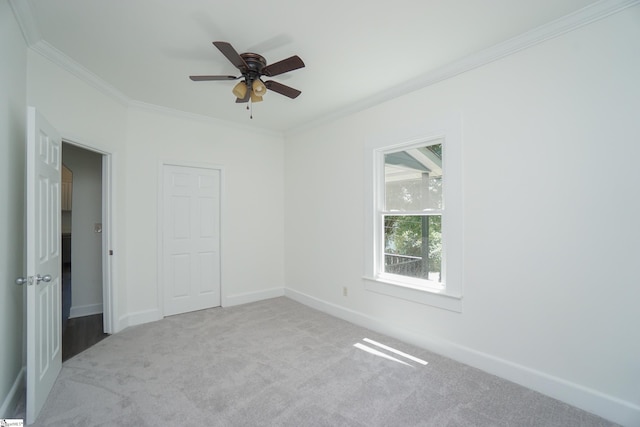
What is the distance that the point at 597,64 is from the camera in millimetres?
1964

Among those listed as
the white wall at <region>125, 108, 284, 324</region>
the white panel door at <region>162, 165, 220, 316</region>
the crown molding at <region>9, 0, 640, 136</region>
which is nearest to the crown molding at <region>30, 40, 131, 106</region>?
the crown molding at <region>9, 0, 640, 136</region>

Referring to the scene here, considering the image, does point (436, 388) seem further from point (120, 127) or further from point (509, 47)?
point (120, 127)

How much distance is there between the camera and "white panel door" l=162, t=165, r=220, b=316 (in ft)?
12.6

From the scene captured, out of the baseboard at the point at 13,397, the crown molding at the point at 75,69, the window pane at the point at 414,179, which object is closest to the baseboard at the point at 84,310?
the baseboard at the point at 13,397

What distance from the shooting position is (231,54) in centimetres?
200

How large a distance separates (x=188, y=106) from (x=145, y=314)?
261cm

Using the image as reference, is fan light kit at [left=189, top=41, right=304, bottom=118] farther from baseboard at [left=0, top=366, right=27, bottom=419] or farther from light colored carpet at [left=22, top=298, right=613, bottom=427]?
baseboard at [left=0, top=366, right=27, bottom=419]

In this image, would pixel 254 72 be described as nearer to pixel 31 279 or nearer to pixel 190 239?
pixel 31 279

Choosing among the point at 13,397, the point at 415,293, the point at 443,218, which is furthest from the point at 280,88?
the point at 13,397

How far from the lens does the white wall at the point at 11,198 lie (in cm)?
182

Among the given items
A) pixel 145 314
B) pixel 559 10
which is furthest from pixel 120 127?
pixel 559 10

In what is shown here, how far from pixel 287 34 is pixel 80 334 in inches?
148

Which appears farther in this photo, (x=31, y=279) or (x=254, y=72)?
(x=254, y=72)

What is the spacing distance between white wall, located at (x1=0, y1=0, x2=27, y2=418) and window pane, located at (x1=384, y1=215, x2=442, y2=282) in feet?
10.5
